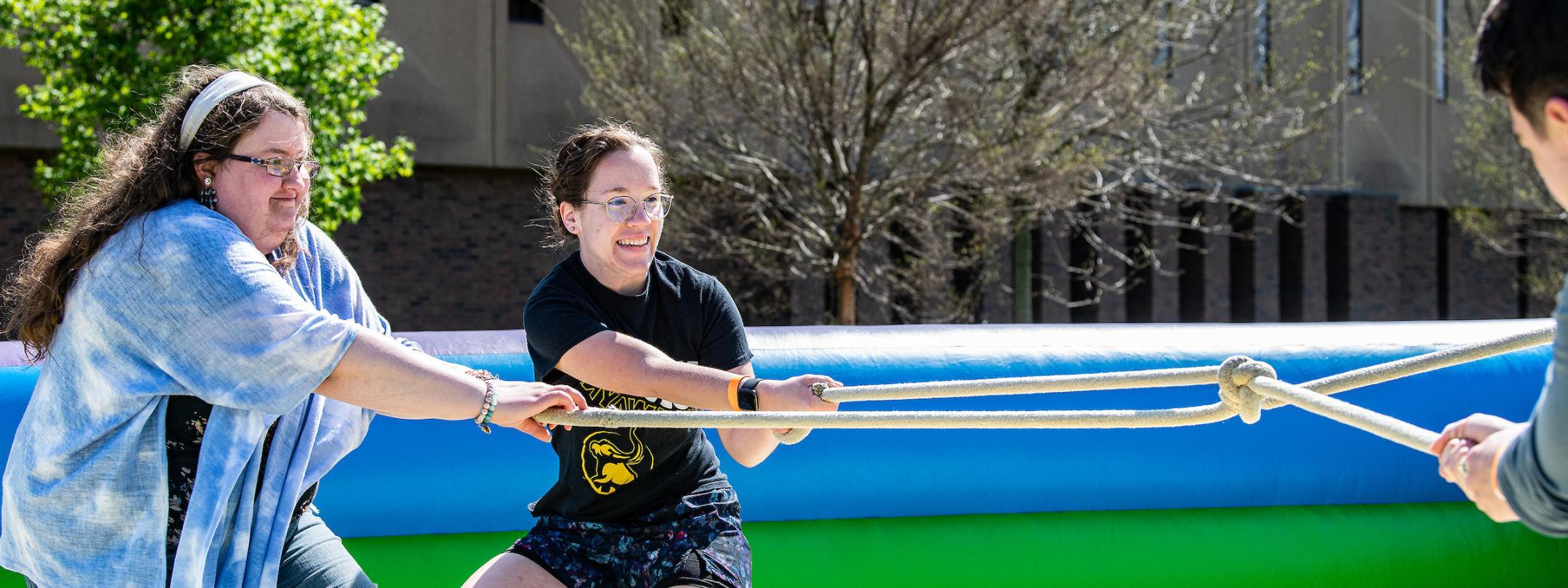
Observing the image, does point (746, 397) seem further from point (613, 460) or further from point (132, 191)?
point (132, 191)

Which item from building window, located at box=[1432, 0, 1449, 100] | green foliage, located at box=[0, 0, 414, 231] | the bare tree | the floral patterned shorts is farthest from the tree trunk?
building window, located at box=[1432, 0, 1449, 100]

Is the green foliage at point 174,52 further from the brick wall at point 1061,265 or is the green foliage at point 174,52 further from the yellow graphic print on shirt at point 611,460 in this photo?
the yellow graphic print on shirt at point 611,460

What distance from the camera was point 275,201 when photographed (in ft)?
7.06

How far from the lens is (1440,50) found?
19.1m

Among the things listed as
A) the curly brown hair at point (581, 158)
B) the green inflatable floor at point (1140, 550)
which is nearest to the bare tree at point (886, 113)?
the green inflatable floor at point (1140, 550)

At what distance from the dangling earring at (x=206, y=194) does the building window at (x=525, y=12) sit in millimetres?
12289

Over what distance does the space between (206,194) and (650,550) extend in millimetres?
972

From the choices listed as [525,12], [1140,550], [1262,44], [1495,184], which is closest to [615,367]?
[1140,550]

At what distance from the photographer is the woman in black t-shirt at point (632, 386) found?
2.32 meters

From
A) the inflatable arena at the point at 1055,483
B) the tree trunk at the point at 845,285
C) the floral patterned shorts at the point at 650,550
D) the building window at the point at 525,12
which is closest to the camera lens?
the floral patterned shorts at the point at 650,550

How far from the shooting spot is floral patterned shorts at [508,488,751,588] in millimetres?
2305

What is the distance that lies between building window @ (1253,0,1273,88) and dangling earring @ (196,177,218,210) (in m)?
12.0

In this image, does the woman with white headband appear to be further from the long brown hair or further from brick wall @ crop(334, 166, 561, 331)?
brick wall @ crop(334, 166, 561, 331)

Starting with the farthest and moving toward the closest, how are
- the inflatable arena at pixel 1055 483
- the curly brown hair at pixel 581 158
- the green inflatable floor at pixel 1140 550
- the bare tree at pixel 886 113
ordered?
the bare tree at pixel 886 113, the green inflatable floor at pixel 1140 550, the inflatable arena at pixel 1055 483, the curly brown hair at pixel 581 158
